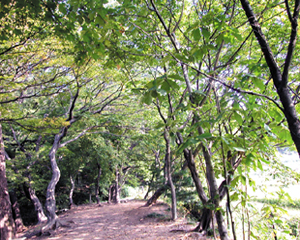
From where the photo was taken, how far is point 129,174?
15.2m

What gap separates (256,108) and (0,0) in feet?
9.25

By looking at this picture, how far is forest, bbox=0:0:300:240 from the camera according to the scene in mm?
1117

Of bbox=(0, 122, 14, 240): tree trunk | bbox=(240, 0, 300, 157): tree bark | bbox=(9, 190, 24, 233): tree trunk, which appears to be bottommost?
bbox=(9, 190, 24, 233): tree trunk

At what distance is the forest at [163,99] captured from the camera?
1.12 metres

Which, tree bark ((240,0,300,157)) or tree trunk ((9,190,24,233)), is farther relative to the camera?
tree trunk ((9,190,24,233))

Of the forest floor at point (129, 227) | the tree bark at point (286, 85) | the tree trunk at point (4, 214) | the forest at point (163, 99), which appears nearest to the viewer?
the tree bark at point (286, 85)

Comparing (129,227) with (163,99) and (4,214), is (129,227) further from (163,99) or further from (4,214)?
(163,99)

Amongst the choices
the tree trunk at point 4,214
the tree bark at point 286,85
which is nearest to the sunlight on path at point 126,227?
the tree trunk at point 4,214

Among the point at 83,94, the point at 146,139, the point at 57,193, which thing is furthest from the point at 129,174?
the point at 83,94

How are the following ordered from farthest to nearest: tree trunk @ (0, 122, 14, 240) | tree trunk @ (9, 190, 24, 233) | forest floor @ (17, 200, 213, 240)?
tree trunk @ (9, 190, 24, 233)
forest floor @ (17, 200, 213, 240)
tree trunk @ (0, 122, 14, 240)

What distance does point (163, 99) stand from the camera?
3.52ft

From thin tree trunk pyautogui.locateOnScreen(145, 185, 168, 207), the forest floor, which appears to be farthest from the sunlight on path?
thin tree trunk pyautogui.locateOnScreen(145, 185, 168, 207)

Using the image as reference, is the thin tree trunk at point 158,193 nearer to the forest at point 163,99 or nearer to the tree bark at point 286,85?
the forest at point 163,99

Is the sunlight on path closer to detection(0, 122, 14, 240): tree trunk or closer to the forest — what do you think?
the forest
